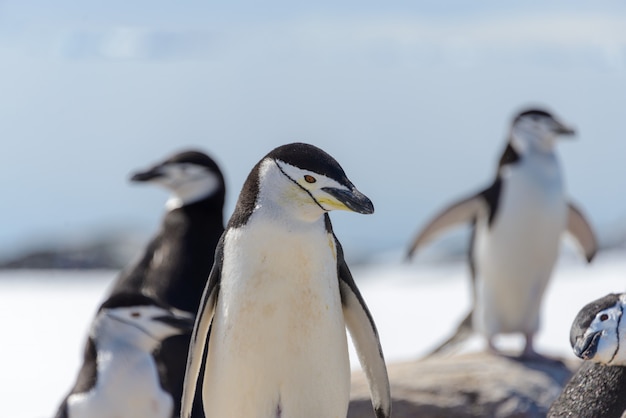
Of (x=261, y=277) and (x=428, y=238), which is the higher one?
(x=261, y=277)

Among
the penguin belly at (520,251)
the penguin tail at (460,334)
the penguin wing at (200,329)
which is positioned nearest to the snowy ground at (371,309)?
the penguin tail at (460,334)

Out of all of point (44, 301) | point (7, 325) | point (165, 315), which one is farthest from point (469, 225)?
point (44, 301)

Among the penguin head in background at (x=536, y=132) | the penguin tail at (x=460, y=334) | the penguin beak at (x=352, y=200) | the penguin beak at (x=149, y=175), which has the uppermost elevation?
the penguin beak at (x=352, y=200)

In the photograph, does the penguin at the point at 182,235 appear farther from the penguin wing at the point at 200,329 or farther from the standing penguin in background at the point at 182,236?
the penguin wing at the point at 200,329

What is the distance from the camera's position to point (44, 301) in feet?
38.5

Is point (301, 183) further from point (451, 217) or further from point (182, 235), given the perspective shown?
point (451, 217)

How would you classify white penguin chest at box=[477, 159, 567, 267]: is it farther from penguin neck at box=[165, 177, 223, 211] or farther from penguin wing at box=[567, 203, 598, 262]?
penguin neck at box=[165, 177, 223, 211]

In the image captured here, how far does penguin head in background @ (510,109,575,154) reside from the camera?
641 centimetres

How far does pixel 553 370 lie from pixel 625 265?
644 centimetres

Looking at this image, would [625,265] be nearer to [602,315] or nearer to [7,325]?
[7,325]

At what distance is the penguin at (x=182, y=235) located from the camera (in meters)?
5.55

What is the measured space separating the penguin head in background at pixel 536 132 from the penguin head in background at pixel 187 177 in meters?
1.57

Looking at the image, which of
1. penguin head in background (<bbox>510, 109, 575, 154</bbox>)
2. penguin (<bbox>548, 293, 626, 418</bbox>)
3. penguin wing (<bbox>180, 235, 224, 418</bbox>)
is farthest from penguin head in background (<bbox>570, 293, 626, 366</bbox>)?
penguin head in background (<bbox>510, 109, 575, 154</bbox>)

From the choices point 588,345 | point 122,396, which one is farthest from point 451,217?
point 588,345
